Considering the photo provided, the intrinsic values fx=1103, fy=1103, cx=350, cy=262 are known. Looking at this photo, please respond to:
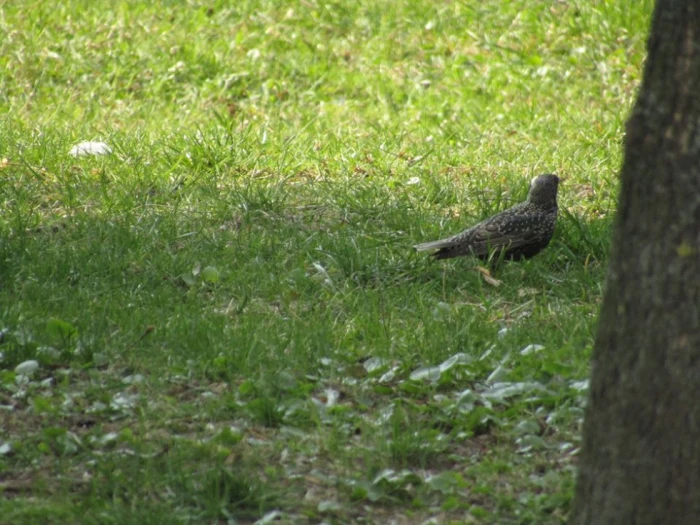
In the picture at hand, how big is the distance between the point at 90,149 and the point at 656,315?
576 cm

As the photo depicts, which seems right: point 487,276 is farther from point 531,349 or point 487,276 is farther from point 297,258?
point 531,349

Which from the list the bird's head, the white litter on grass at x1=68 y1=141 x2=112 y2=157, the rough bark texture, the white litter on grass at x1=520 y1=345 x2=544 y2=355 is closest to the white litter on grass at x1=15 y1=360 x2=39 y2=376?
the white litter on grass at x1=520 y1=345 x2=544 y2=355

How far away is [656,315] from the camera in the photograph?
122 inches

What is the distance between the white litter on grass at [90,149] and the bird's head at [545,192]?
316 centimetres

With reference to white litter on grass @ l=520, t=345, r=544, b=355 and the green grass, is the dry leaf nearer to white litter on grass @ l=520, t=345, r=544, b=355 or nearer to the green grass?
the green grass

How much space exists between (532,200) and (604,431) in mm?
3645

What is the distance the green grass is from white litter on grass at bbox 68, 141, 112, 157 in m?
0.14

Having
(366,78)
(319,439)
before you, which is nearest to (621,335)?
(319,439)

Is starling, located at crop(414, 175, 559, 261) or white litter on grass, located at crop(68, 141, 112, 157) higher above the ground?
white litter on grass, located at crop(68, 141, 112, 157)

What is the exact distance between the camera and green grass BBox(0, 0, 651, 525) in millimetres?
4086

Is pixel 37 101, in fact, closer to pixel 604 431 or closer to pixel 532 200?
pixel 532 200

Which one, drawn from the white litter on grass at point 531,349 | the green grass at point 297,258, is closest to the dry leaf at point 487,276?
the green grass at point 297,258

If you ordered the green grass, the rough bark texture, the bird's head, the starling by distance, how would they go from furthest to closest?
the bird's head
the starling
the green grass
the rough bark texture

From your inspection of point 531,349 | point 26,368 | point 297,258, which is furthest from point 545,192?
point 26,368
